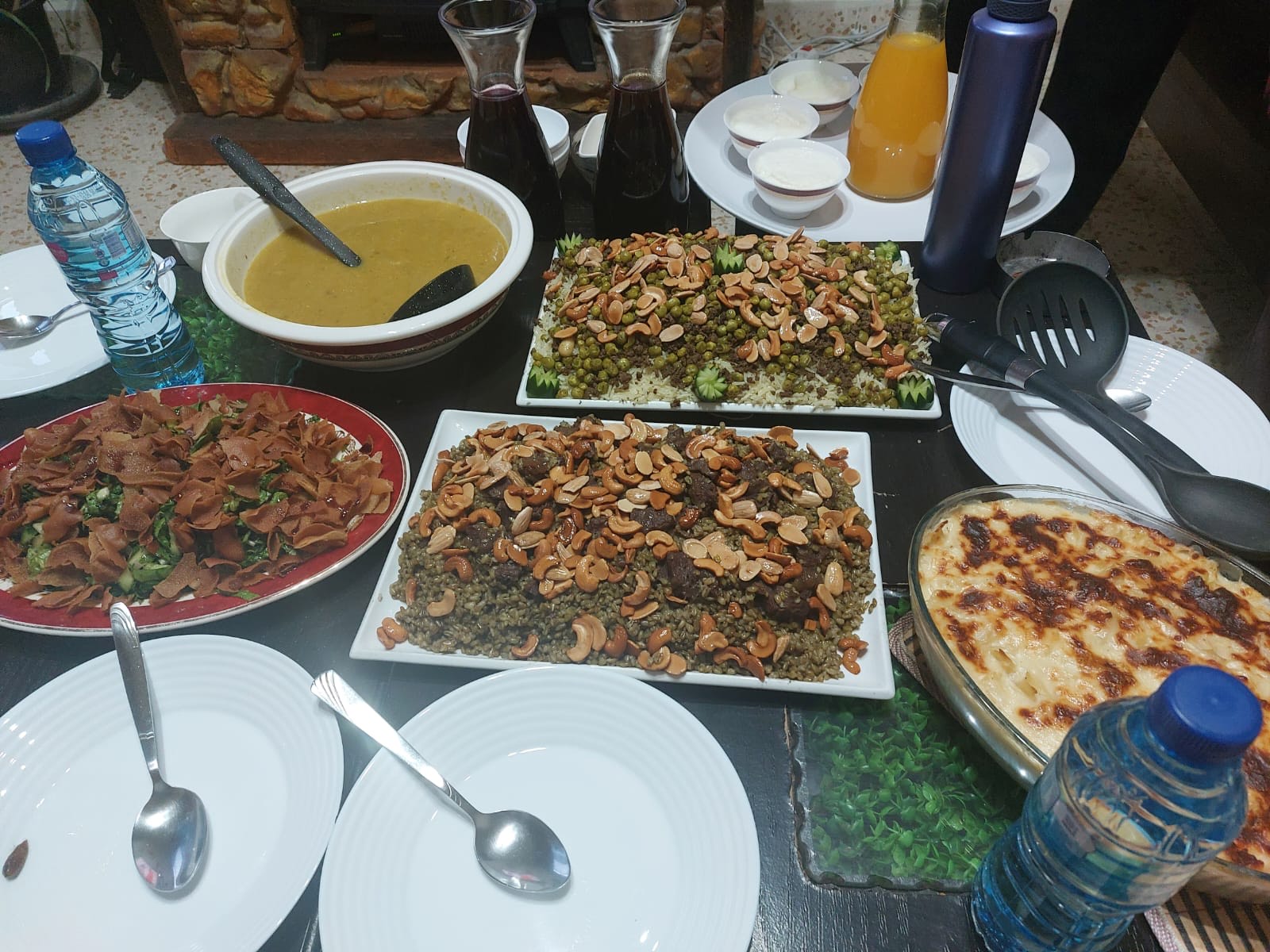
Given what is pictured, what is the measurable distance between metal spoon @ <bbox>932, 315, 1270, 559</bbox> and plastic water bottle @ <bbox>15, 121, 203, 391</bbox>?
1.49 m

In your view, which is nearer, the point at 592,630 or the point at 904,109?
the point at 592,630

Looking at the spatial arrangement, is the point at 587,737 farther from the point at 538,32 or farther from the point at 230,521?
the point at 538,32

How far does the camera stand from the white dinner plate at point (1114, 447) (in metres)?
1.27

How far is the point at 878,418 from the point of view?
1.38 metres

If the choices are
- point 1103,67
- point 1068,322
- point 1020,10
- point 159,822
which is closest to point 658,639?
point 159,822

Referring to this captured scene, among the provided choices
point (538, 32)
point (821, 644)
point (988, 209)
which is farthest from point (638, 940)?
point (538, 32)

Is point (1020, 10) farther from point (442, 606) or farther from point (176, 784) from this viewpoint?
point (176, 784)

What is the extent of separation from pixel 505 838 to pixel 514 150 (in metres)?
1.37

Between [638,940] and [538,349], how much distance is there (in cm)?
102

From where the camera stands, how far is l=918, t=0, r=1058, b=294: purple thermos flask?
1.34 m

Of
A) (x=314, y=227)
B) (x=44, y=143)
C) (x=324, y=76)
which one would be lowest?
(x=324, y=76)

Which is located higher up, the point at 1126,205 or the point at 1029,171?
the point at 1029,171

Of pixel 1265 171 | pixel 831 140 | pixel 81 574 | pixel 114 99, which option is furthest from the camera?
pixel 114 99

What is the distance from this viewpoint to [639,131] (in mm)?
1598
